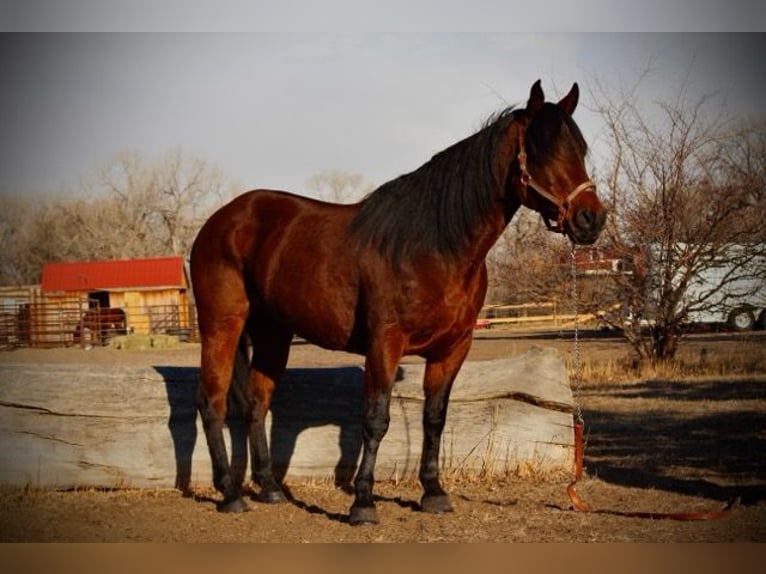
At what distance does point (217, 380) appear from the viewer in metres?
5.66

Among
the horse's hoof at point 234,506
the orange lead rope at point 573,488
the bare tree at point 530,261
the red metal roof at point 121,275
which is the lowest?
the horse's hoof at point 234,506

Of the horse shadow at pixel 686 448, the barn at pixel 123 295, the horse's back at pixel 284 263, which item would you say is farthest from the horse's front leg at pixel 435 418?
the barn at pixel 123 295

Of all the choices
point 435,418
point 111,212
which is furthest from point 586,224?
point 111,212

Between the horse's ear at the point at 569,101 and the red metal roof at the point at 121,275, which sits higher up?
the red metal roof at the point at 121,275

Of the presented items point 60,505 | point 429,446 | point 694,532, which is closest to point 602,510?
point 694,532

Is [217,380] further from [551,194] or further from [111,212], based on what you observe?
[111,212]

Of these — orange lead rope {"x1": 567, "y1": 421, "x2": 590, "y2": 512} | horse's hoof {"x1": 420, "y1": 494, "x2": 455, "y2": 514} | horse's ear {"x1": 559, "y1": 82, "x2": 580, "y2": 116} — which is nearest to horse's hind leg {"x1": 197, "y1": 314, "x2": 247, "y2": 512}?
horse's hoof {"x1": 420, "y1": 494, "x2": 455, "y2": 514}

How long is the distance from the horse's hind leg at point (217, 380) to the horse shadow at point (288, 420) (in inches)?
9.3

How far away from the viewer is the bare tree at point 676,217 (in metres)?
9.98

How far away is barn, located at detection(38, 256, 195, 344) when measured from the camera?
25078mm

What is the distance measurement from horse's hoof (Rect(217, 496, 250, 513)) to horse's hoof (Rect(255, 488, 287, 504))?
19 cm

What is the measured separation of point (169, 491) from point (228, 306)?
4.81ft

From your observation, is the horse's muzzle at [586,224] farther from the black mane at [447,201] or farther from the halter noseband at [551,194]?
the black mane at [447,201]

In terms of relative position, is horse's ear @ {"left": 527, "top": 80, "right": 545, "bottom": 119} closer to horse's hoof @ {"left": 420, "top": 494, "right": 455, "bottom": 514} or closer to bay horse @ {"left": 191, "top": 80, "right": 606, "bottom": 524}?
bay horse @ {"left": 191, "top": 80, "right": 606, "bottom": 524}
